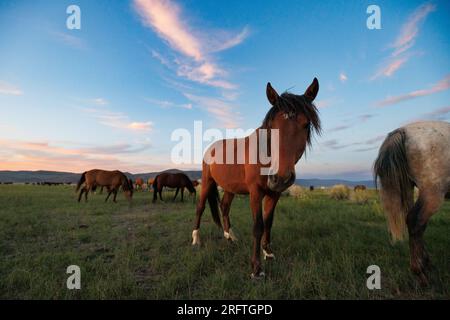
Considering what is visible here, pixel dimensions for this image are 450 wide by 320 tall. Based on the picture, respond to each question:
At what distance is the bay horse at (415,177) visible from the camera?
10.2 ft

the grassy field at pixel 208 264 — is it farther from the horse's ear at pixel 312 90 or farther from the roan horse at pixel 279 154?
the horse's ear at pixel 312 90

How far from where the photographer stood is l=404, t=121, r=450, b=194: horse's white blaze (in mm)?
3088

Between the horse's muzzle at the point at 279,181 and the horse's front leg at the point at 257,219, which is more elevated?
the horse's muzzle at the point at 279,181

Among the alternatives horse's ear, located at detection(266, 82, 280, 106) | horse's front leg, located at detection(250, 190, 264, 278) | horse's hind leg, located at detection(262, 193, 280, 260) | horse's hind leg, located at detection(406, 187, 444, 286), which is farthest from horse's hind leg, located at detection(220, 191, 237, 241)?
horse's hind leg, located at detection(406, 187, 444, 286)

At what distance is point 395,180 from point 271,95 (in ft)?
7.27

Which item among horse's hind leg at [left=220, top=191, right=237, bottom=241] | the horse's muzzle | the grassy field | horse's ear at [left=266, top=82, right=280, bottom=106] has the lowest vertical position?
the grassy field

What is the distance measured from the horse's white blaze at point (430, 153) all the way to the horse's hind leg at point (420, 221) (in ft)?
0.38

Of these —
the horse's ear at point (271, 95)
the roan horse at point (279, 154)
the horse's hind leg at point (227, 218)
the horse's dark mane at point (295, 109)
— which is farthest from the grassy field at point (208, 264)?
the horse's ear at point (271, 95)

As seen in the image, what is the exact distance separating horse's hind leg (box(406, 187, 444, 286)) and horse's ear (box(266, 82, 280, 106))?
237 cm

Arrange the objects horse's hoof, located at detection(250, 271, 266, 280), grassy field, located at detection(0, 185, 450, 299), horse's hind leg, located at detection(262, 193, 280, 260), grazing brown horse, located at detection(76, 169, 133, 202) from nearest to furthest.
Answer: grassy field, located at detection(0, 185, 450, 299), horse's hoof, located at detection(250, 271, 266, 280), horse's hind leg, located at detection(262, 193, 280, 260), grazing brown horse, located at detection(76, 169, 133, 202)

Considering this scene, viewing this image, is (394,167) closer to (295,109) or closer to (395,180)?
(395,180)

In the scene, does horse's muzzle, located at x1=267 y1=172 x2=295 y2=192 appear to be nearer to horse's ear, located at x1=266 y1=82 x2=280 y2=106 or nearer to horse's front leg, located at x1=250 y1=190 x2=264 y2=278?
horse's front leg, located at x1=250 y1=190 x2=264 y2=278

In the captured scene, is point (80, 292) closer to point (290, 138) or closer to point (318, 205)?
point (290, 138)
